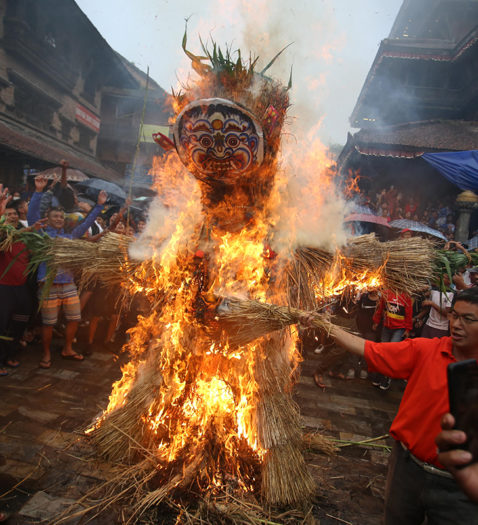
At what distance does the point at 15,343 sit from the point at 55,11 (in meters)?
15.2

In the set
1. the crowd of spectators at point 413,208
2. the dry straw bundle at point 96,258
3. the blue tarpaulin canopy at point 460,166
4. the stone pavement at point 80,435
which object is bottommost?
the stone pavement at point 80,435

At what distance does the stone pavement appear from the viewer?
257 cm

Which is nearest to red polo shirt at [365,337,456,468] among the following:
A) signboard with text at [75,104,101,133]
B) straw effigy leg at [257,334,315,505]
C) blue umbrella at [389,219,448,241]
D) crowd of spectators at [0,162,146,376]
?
straw effigy leg at [257,334,315,505]

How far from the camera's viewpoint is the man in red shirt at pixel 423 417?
180 centimetres

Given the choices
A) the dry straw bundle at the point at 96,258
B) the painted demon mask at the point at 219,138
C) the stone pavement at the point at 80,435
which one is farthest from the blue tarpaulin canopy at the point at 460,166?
the dry straw bundle at the point at 96,258

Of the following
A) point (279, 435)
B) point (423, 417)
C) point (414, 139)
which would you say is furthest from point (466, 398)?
point (414, 139)

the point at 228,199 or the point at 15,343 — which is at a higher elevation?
the point at 228,199

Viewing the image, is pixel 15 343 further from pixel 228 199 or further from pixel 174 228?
pixel 228 199

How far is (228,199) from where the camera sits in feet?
8.99

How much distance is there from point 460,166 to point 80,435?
9764 mm

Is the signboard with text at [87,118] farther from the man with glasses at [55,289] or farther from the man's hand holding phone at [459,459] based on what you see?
the man's hand holding phone at [459,459]

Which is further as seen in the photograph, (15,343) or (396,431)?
(15,343)

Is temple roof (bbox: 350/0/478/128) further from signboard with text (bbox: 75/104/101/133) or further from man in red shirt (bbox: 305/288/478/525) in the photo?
signboard with text (bbox: 75/104/101/133)

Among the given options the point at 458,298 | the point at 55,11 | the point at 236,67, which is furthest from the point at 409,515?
the point at 55,11
